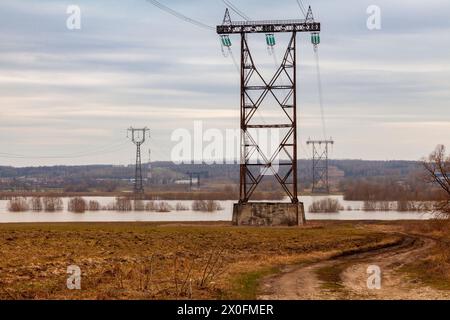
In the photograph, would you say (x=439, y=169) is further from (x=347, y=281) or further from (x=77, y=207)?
(x=77, y=207)

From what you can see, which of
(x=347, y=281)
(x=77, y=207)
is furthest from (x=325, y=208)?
(x=347, y=281)

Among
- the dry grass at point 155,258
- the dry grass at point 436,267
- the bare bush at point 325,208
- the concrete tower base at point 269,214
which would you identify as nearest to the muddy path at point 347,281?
the dry grass at point 436,267

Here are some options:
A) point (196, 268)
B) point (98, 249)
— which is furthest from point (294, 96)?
point (196, 268)

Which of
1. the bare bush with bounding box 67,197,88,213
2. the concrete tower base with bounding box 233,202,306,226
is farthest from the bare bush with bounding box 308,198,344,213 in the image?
the concrete tower base with bounding box 233,202,306,226

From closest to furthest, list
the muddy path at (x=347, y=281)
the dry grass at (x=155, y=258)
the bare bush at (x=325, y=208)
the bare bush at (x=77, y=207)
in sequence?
1. the dry grass at (x=155, y=258)
2. the muddy path at (x=347, y=281)
3. the bare bush at (x=325, y=208)
4. the bare bush at (x=77, y=207)

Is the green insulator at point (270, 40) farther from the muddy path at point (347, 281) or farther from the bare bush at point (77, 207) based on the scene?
the bare bush at point (77, 207)

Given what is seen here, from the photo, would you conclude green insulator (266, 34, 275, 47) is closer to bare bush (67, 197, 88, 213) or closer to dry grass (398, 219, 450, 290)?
dry grass (398, 219, 450, 290)
